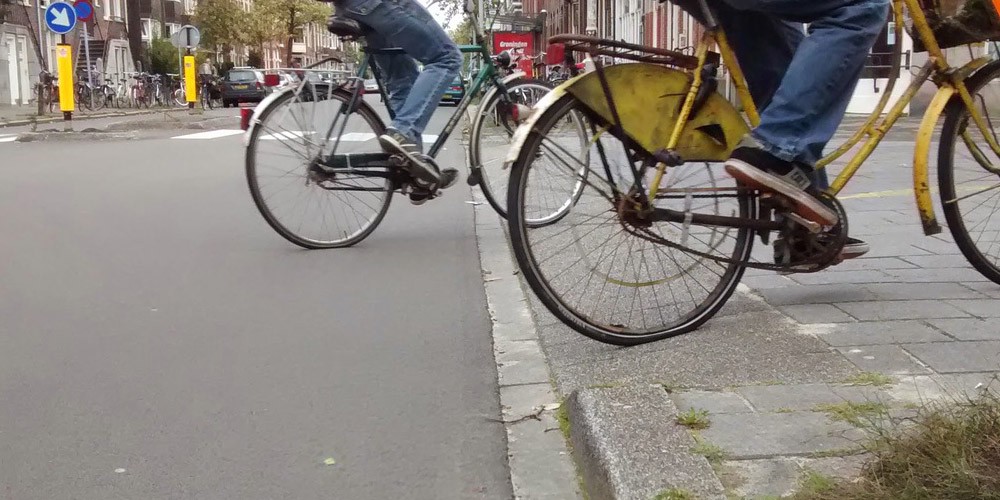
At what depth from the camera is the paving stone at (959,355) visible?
11.5 ft

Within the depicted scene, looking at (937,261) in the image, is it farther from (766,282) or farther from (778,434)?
(778,434)

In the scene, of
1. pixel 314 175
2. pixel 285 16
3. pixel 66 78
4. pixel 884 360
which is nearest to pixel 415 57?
pixel 314 175

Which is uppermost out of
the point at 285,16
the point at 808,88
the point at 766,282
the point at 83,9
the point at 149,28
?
the point at 285,16

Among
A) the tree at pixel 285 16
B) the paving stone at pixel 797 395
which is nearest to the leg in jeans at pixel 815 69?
the paving stone at pixel 797 395

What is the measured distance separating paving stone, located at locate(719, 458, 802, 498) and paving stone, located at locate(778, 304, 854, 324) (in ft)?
4.90

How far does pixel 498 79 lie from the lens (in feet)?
23.0

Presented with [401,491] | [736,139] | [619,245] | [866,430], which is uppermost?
[736,139]

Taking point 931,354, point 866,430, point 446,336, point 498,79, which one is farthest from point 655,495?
point 498,79

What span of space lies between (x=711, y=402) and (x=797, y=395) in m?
0.23

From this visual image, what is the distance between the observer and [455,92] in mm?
7016

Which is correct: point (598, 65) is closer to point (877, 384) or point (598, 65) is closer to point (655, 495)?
point (877, 384)

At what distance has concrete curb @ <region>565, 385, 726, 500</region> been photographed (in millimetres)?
2621

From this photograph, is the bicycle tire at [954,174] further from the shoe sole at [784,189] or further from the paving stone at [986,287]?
the shoe sole at [784,189]

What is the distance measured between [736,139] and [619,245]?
0.49 meters
